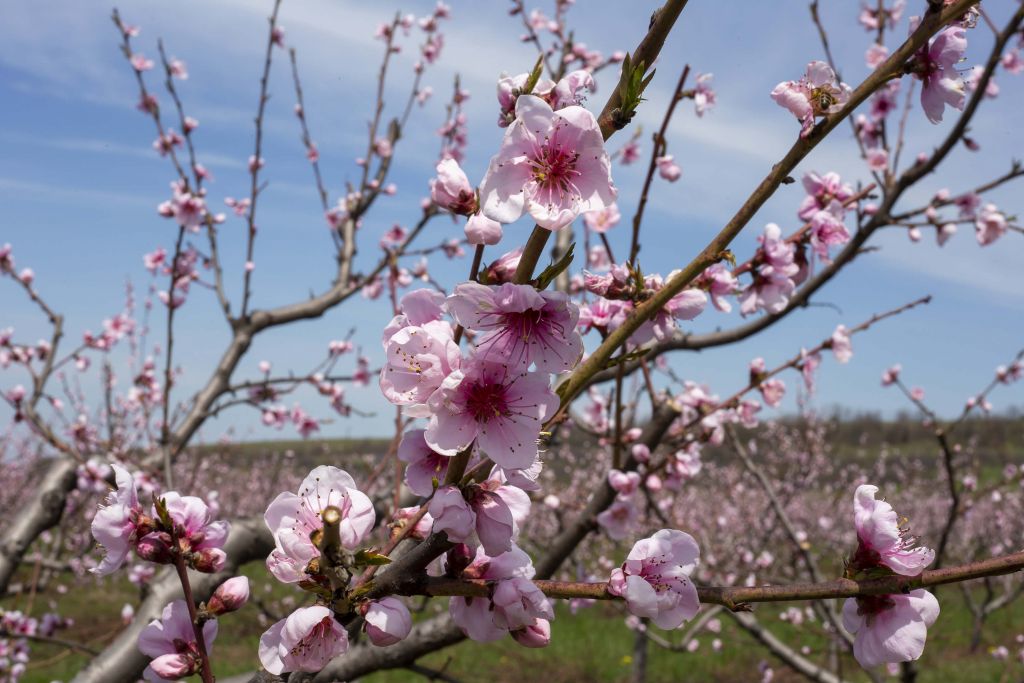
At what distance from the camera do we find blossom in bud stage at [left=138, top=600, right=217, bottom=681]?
3.71 ft

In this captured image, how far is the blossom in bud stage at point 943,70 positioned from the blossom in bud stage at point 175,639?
1638mm

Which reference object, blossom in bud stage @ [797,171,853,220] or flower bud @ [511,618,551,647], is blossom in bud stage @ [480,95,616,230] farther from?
blossom in bud stage @ [797,171,853,220]

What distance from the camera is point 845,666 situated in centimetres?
864

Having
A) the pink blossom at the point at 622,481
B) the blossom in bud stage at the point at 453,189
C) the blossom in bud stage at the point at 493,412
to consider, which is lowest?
the blossom in bud stage at the point at 493,412

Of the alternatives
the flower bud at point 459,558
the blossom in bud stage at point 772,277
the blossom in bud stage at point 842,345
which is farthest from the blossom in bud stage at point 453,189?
the blossom in bud stage at point 842,345

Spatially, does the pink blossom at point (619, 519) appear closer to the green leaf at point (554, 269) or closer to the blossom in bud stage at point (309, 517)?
the blossom in bud stage at point (309, 517)

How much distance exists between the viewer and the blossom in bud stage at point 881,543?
1051mm

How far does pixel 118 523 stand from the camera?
1.14 metres

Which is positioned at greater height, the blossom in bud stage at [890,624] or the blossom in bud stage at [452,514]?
the blossom in bud stage at [452,514]

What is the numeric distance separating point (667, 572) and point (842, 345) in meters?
2.99

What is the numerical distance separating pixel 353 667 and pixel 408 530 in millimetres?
1350

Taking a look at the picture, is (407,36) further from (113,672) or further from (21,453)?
(21,453)

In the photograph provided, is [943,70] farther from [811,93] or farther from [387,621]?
[387,621]

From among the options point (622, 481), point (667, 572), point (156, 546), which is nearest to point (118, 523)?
point (156, 546)
